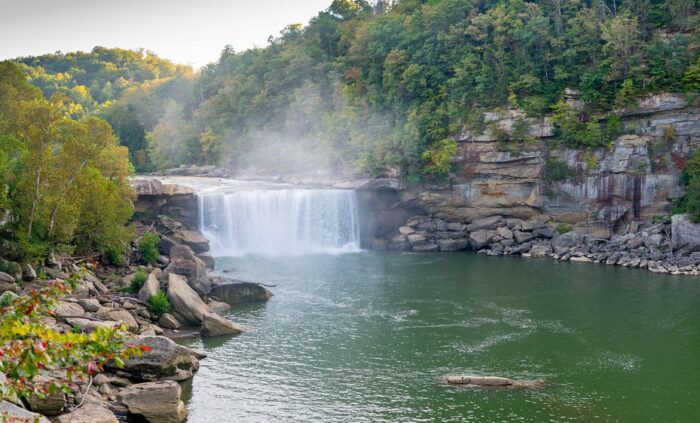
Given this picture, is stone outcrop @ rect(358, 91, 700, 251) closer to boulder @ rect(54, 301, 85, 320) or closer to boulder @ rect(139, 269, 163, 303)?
boulder @ rect(139, 269, 163, 303)

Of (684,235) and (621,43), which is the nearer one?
(684,235)

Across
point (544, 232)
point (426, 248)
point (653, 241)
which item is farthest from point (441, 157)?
point (653, 241)

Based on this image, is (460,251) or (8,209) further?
(460,251)

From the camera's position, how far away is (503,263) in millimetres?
45531

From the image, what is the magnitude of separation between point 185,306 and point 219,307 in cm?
308

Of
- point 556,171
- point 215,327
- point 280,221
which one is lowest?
point 215,327

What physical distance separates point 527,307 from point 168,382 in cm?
1938

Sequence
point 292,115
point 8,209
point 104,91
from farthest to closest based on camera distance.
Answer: point 104,91 → point 292,115 → point 8,209

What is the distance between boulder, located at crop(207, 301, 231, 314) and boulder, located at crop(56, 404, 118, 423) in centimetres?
1354

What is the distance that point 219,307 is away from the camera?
108 ft

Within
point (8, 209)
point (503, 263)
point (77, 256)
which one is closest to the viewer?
point (8, 209)

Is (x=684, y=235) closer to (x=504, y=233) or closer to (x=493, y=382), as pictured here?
(x=504, y=233)

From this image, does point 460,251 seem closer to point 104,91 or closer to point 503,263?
point 503,263

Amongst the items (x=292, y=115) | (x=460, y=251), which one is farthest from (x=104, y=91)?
(x=460, y=251)
